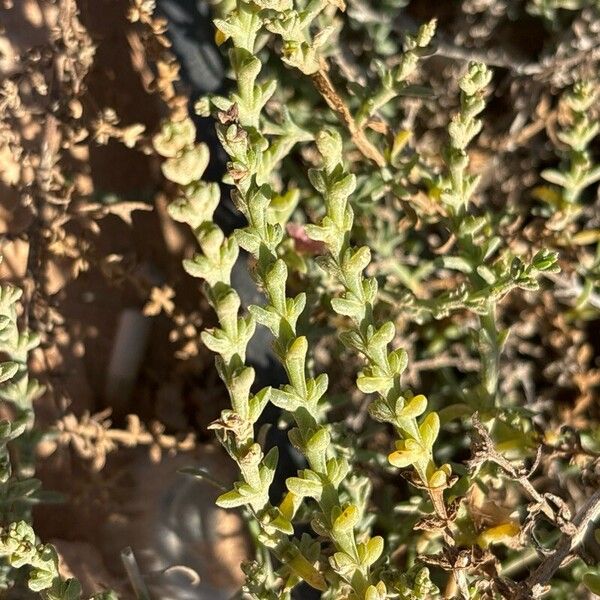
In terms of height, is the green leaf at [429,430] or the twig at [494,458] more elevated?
the green leaf at [429,430]

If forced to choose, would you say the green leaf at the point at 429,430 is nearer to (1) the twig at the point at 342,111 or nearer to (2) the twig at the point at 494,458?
(2) the twig at the point at 494,458

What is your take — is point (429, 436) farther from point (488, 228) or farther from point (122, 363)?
point (122, 363)

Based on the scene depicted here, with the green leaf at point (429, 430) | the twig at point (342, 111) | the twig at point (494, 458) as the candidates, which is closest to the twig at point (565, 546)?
the twig at point (494, 458)

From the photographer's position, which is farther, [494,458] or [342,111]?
[342,111]

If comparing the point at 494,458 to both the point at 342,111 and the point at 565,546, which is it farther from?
the point at 342,111

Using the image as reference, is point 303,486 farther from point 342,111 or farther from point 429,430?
point 342,111

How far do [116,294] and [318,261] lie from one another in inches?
15.0

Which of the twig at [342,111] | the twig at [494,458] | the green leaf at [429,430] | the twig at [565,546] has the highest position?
the twig at [342,111]

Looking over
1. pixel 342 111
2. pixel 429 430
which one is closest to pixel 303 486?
pixel 429 430

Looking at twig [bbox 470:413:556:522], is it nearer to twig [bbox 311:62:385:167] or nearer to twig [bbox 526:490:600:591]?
twig [bbox 526:490:600:591]

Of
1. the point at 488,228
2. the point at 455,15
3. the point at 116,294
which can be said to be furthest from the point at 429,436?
the point at 455,15

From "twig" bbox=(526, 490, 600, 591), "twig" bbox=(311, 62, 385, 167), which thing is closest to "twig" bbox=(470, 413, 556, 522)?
"twig" bbox=(526, 490, 600, 591)

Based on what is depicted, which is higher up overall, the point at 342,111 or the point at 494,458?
the point at 342,111

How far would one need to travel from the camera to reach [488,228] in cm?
75
